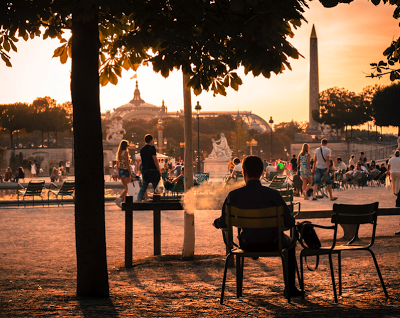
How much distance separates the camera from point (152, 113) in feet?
485

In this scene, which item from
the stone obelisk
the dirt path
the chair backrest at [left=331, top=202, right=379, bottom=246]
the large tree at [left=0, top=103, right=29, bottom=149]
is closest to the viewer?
the dirt path

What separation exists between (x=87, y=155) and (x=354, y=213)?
7.94 feet

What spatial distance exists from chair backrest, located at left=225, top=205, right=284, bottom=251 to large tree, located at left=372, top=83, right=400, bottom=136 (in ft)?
225

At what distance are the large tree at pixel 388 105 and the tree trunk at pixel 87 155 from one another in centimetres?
6860

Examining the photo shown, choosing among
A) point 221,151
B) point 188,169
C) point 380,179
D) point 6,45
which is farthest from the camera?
point 221,151

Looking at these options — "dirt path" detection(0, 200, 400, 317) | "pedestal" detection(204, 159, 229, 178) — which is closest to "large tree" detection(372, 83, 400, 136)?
"pedestal" detection(204, 159, 229, 178)

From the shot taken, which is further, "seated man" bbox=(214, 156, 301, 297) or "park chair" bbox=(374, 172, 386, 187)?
"park chair" bbox=(374, 172, 386, 187)

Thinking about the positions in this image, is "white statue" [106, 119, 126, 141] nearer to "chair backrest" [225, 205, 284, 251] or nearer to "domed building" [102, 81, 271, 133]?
"domed building" [102, 81, 271, 133]

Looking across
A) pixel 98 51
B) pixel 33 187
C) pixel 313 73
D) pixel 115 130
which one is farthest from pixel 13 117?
pixel 98 51

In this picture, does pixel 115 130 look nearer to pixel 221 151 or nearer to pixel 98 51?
pixel 221 151

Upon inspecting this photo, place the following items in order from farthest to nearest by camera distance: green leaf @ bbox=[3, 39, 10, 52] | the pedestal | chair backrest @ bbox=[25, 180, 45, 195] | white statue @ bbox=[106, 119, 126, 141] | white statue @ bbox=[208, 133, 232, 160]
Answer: white statue @ bbox=[106, 119, 126, 141], white statue @ bbox=[208, 133, 232, 160], the pedestal, chair backrest @ bbox=[25, 180, 45, 195], green leaf @ bbox=[3, 39, 10, 52]

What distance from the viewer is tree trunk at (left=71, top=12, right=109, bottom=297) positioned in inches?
192

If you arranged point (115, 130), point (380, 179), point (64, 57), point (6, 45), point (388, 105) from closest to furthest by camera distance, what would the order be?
point (6, 45) < point (64, 57) < point (380, 179) < point (388, 105) < point (115, 130)

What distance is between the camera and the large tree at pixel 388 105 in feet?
226
